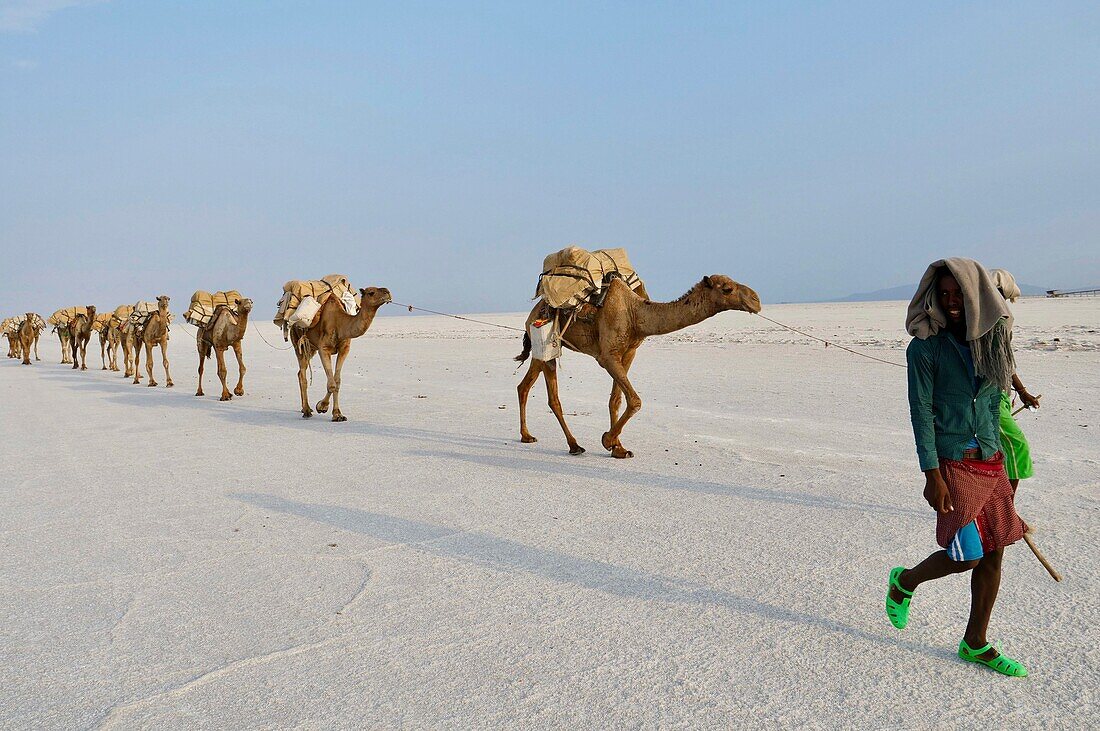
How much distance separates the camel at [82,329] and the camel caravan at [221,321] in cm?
1288

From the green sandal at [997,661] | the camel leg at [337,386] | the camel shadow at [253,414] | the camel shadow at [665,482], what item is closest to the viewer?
the green sandal at [997,661]

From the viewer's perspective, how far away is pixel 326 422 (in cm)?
1184

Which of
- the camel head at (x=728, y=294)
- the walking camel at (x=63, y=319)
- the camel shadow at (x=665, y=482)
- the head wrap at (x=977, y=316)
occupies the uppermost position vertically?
the walking camel at (x=63, y=319)

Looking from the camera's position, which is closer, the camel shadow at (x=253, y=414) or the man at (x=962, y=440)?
the man at (x=962, y=440)

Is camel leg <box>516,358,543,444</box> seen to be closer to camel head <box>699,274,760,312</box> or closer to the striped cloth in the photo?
camel head <box>699,274,760,312</box>

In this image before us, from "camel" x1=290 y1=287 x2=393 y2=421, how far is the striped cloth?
9.65 metres

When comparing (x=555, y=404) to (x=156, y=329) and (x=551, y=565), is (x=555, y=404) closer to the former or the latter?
(x=551, y=565)

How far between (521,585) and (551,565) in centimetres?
39

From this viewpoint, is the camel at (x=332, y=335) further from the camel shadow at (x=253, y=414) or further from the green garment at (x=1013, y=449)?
the green garment at (x=1013, y=449)

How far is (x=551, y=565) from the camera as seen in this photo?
16.2ft

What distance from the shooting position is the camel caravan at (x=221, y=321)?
16984 mm

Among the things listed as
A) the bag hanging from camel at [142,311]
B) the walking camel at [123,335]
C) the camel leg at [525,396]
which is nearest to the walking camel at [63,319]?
the walking camel at [123,335]

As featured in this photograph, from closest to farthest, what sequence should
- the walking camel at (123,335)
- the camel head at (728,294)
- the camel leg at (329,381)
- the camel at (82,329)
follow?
the camel head at (728,294)
the camel leg at (329,381)
the walking camel at (123,335)
the camel at (82,329)

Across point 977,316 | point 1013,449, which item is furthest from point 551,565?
point 977,316
